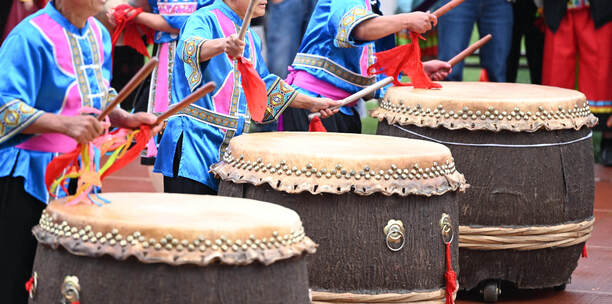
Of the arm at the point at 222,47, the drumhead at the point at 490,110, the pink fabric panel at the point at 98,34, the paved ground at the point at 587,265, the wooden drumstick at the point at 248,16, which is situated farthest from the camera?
the paved ground at the point at 587,265

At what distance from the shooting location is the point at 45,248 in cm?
223

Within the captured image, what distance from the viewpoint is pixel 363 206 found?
2.82 meters

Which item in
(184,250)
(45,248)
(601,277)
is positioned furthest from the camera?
(601,277)

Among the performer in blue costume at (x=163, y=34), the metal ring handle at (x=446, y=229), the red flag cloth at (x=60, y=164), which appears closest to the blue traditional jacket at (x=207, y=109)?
the metal ring handle at (x=446, y=229)

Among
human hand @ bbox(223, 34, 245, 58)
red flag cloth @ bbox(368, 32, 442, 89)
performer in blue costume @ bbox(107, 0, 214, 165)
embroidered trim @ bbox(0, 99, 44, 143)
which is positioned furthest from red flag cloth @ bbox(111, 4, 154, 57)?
embroidered trim @ bbox(0, 99, 44, 143)

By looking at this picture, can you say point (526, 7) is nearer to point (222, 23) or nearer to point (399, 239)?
point (222, 23)

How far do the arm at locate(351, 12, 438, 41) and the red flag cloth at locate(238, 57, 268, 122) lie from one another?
71 centimetres

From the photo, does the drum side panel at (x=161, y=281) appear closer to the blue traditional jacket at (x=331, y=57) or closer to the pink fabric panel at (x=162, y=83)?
the blue traditional jacket at (x=331, y=57)

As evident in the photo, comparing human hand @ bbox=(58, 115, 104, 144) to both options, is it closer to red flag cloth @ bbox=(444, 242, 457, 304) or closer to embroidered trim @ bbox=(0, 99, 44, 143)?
embroidered trim @ bbox=(0, 99, 44, 143)

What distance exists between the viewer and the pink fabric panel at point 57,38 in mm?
2553

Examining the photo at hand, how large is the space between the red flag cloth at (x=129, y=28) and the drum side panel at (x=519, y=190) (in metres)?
1.79

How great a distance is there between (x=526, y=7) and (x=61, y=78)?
5.41 m

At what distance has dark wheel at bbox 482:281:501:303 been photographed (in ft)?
12.1

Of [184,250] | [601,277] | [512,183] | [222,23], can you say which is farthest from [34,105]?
[601,277]
